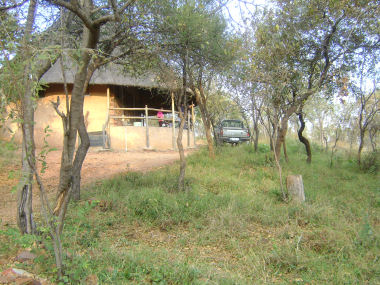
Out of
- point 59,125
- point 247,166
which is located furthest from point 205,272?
point 59,125

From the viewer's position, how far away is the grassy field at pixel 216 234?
2.92 m

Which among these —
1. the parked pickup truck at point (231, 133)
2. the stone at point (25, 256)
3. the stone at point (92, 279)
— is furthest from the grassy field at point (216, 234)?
the parked pickup truck at point (231, 133)

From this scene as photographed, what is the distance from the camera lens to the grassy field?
2924 millimetres

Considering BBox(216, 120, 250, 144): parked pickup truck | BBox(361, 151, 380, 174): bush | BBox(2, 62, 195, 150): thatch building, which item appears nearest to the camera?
BBox(361, 151, 380, 174): bush

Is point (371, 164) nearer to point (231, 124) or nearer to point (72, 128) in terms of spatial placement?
point (231, 124)

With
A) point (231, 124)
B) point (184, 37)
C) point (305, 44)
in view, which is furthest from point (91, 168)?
point (231, 124)

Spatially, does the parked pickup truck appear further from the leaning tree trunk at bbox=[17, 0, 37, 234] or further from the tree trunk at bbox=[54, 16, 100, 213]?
the leaning tree trunk at bbox=[17, 0, 37, 234]

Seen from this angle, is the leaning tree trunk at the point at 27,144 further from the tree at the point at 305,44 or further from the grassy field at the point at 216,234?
the tree at the point at 305,44

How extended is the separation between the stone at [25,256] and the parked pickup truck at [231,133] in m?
12.3

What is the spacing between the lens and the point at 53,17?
6020mm

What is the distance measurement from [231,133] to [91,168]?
8.50 m

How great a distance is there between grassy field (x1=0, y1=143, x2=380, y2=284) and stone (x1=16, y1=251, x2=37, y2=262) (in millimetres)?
132

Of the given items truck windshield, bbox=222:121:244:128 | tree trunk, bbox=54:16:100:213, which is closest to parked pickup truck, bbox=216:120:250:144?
truck windshield, bbox=222:121:244:128

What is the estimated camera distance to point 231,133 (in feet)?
49.8
